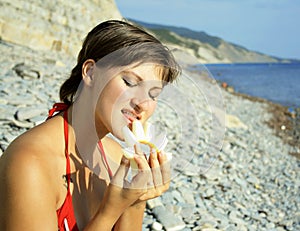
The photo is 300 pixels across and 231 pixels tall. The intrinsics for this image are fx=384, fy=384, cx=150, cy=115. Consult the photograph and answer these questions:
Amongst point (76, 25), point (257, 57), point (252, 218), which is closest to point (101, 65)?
point (252, 218)

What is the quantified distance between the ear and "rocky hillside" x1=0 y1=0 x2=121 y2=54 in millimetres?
11661

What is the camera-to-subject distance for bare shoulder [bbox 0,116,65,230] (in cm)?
154

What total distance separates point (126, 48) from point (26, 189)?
0.70 m

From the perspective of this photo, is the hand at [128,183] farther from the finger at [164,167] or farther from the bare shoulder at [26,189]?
the bare shoulder at [26,189]

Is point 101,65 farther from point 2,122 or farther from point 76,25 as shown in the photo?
point 76,25

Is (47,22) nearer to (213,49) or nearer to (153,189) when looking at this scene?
(153,189)

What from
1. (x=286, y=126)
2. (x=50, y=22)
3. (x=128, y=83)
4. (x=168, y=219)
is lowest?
(x=286, y=126)

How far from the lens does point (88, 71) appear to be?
5.65ft

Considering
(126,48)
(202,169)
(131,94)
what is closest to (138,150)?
(131,94)

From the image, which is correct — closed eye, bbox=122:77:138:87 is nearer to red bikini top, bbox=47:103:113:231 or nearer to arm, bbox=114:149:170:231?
arm, bbox=114:149:170:231

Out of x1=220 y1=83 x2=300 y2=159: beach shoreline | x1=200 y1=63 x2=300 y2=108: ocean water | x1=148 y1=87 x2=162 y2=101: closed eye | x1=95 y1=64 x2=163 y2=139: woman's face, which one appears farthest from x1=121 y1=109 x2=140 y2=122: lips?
x1=220 y1=83 x2=300 y2=159: beach shoreline

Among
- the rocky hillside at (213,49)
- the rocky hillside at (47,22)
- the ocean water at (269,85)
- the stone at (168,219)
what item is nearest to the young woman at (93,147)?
the ocean water at (269,85)

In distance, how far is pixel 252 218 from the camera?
4.84 metres

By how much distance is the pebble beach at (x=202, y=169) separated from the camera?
186 cm
